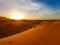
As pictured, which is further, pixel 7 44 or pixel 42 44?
pixel 7 44

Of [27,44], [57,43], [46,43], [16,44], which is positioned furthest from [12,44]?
[57,43]

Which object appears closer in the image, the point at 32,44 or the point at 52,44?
the point at 52,44

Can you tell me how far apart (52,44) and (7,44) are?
12.0 ft

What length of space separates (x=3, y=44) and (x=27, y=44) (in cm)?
203

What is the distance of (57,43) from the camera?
896 cm

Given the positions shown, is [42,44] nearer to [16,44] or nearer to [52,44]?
[52,44]

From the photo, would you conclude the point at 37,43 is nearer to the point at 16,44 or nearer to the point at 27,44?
the point at 27,44

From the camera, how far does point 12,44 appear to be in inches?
389

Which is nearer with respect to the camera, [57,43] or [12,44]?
[57,43]

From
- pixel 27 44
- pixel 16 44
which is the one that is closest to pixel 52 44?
pixel 27 44

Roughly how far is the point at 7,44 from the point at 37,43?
97.0 inches

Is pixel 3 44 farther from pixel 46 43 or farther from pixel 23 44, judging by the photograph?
pixel 46 43

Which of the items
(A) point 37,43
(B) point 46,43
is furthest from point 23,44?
(B) point 46,43

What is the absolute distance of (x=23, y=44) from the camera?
9750mm
